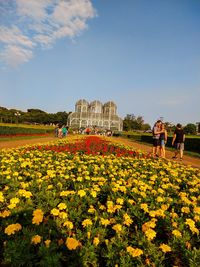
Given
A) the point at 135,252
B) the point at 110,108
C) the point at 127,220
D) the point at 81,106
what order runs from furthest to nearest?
the point at 110,108
the point at 81,106
the point at 127,220
the point at 135,252

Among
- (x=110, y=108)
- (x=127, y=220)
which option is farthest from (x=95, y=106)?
(x=127, y=220)

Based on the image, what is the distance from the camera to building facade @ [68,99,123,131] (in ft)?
247

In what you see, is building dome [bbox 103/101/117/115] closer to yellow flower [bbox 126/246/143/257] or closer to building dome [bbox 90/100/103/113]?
building dome [bbox 90/100/103/113]

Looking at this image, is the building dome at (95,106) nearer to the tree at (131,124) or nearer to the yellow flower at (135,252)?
the tree at (131,124)

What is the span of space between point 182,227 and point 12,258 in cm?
200

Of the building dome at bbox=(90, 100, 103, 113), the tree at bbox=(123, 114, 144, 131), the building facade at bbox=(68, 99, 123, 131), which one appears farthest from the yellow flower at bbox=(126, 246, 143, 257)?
the tree at bbox=(123, 114, 144, 131)

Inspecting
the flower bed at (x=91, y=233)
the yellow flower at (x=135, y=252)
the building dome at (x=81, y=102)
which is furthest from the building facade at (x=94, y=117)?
the yellow flower at (x=135, y=252)

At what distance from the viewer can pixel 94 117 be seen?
253 feet

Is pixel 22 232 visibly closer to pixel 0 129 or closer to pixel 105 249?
pixel 105 249

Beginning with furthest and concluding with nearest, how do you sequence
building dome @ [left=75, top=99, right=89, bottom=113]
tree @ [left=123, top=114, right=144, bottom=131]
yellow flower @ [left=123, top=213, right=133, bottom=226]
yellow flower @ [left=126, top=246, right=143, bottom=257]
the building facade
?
1. tree @ [left=123, top=114, right=144, bottom=131]
2. building dome @ [left=75, top=99, right=89, bottom=113]
3. the building facade
4. yellow flower @ [left=123, top=213, right=133, bottom=226]
5. yellow flower @ [left=126, top=246, right=143, bottom=257]

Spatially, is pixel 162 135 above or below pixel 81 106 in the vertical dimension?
below

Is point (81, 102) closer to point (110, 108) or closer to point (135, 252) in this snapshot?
point (110, 108)

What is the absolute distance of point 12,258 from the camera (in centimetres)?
237

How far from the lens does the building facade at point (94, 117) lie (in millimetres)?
75312
